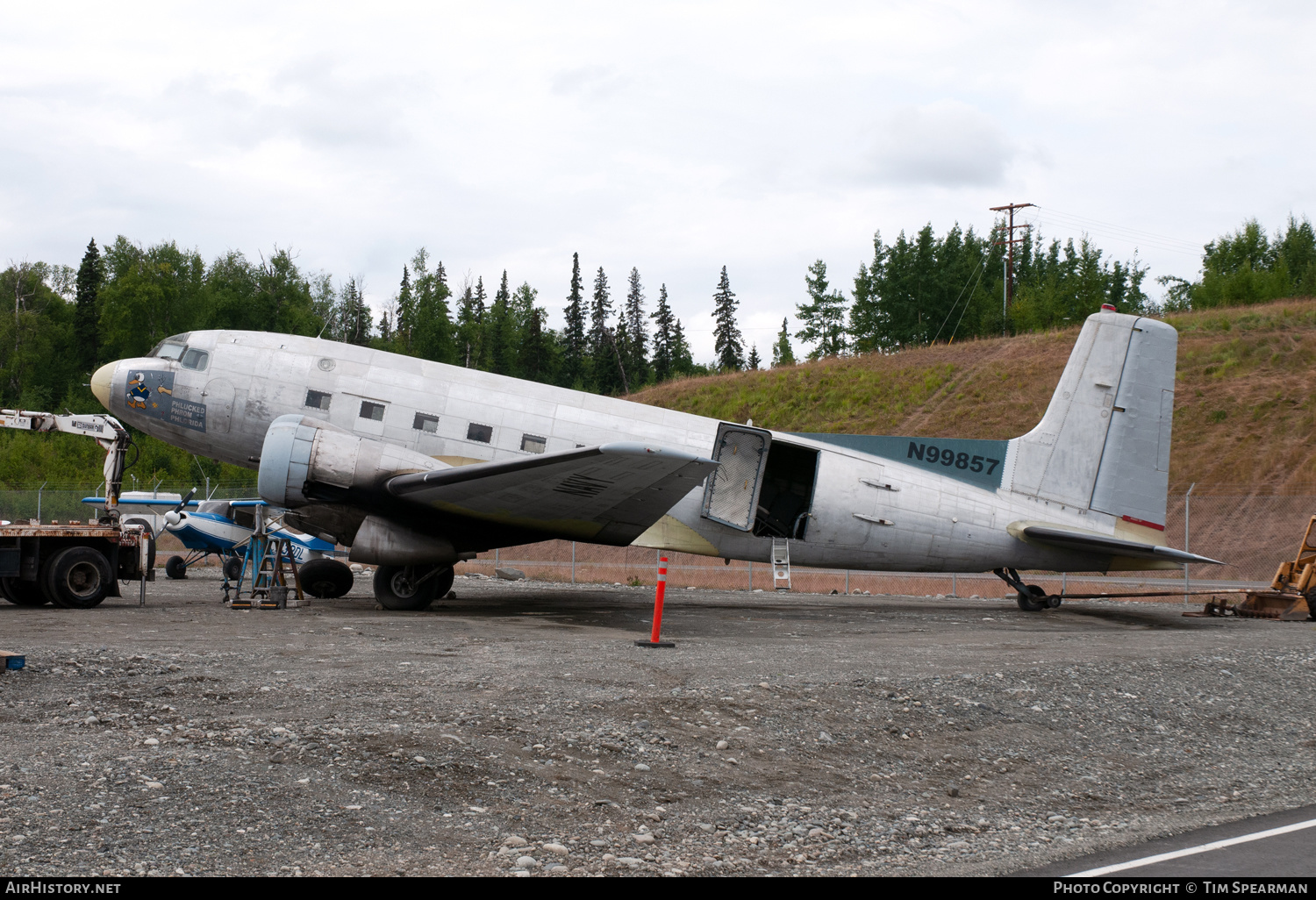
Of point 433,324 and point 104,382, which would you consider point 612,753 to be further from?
point 433,324

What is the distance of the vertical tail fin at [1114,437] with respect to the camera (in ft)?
51.7

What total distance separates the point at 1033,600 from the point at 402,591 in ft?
36.2

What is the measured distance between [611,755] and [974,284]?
7913 cm

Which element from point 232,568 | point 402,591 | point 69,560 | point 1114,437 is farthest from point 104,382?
point 1114,437

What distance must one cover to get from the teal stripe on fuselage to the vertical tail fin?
338mm

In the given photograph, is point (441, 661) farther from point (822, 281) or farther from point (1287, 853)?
point (822, 281)

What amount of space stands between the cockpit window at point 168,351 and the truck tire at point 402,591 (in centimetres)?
503

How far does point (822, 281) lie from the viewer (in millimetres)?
79375

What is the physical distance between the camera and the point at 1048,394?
42.4 meters

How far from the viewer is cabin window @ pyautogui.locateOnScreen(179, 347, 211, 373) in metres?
15.0

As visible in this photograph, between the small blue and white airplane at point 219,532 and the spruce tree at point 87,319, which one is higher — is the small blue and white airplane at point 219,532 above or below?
below

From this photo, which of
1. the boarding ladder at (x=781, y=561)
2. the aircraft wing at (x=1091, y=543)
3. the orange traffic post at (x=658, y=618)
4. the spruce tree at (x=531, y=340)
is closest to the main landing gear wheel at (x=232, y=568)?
the boarding ladder at (x=781, y=561)

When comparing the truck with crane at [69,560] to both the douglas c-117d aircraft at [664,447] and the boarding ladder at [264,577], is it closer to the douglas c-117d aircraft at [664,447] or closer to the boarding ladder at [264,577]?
the boarding ladder at [264,577]

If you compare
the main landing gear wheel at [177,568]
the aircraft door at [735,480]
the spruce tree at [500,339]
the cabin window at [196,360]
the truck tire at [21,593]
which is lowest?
the main landing gear wheel at [177,568]
